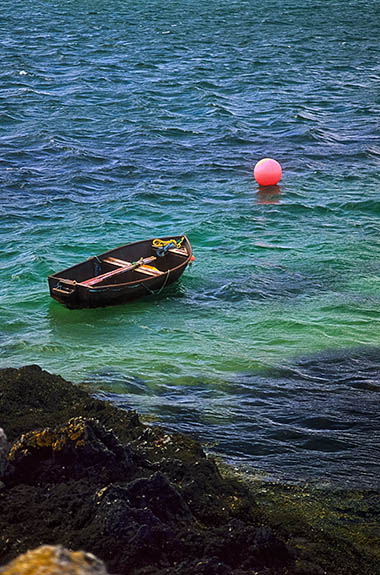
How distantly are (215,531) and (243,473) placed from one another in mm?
2833

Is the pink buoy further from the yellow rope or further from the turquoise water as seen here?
→ the yellow rope

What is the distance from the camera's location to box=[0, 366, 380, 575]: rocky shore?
6.05m

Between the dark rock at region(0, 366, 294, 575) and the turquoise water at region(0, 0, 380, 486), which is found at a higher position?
the dark rock at region(0, 366, 294, 575)

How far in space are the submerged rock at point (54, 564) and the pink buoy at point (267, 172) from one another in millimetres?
21387

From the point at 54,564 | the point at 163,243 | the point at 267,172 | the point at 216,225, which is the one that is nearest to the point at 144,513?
the point at 54,564

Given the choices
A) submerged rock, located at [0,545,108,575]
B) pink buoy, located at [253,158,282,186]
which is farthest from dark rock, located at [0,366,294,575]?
pink buoy, located at [253,158,282,186]

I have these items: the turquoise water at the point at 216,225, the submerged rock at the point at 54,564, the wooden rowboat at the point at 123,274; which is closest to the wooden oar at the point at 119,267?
the wooden rowboat at the point at 123,274

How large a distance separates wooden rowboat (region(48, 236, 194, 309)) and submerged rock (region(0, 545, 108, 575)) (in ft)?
38.3

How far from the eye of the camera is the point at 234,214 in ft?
75.5

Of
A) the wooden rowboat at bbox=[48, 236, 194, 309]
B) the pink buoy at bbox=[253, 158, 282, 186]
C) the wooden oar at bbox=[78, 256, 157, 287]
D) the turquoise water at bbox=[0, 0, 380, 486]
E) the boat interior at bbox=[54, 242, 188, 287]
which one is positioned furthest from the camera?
the pink buoy at bbox=[253, 158, 282, 186]

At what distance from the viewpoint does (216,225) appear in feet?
72.6

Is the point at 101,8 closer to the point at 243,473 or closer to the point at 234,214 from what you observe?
the point at 234,214

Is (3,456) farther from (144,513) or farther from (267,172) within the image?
(267,172)

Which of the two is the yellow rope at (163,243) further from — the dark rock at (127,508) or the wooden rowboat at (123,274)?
the dark rock at (127,508)
